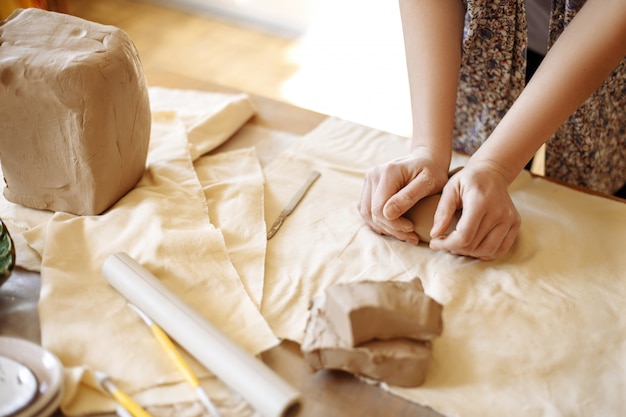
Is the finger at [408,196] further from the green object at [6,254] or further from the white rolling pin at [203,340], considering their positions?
the green object at [6,254]

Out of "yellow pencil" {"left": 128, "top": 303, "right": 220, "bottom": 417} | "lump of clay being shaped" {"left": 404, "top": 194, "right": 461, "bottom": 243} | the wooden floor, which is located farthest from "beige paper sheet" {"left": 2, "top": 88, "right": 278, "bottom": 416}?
the wooden floor

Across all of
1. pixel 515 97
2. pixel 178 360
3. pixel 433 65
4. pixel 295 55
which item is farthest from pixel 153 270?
pixel 295 55

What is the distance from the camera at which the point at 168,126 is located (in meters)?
1.25

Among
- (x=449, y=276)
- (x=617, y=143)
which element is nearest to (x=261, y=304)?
(x=449, y=276)

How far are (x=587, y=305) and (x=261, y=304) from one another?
450 millimetres

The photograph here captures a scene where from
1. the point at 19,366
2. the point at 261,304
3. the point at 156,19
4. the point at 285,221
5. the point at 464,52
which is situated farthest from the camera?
the point at 156,19

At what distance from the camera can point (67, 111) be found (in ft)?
3.09

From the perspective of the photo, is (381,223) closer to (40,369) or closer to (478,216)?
(478,216)

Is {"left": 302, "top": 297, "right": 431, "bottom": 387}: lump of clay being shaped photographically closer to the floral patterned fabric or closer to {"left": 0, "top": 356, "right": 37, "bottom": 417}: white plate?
{"left": 0, "top": 356, "right": 37, "bottom": 417}: white plate

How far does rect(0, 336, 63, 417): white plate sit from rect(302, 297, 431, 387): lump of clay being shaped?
0.28 metres

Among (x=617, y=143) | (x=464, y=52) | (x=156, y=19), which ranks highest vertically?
(x=464, y=52)

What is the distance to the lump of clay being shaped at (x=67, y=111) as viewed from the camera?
922 mm

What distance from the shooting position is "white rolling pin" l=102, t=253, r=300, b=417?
0.70 m

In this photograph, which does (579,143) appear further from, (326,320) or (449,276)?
(326,320)
